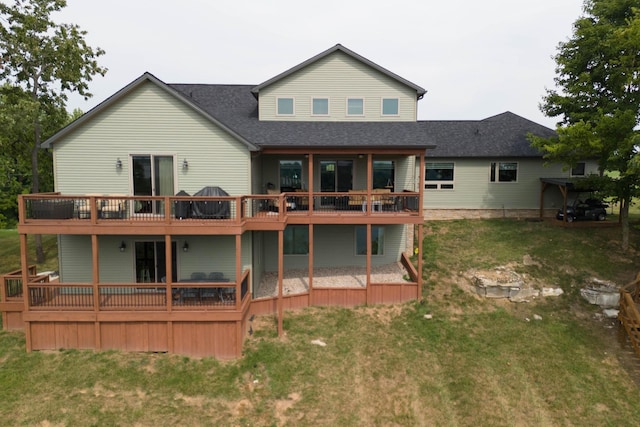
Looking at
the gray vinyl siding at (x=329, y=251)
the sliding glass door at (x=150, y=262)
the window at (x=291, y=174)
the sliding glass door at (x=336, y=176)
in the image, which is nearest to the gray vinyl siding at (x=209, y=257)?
the sliding glass door at (x=150, y=262)

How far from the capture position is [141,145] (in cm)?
1452

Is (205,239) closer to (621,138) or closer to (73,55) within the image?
(73,55)

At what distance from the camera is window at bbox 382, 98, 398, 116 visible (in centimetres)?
1881

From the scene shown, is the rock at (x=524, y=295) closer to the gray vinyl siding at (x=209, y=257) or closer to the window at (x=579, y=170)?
the window at (x=579, y=170)

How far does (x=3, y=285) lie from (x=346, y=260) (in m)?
14.0

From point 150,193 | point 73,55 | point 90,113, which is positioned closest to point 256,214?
point 150,193

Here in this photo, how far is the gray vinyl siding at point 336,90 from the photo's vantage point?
18.6 m

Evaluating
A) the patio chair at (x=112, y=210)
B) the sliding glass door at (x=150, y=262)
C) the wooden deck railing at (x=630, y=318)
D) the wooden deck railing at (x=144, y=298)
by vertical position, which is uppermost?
the patio chair at (x=112, y=210)

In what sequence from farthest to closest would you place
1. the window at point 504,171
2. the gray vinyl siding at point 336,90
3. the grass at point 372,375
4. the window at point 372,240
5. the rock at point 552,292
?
the window at point 504,171, the window at point 372,240, the gray vinyl siding at point 336,90, the rock at point 552,292, the grass at point 372,375

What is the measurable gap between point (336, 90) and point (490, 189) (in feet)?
40.5

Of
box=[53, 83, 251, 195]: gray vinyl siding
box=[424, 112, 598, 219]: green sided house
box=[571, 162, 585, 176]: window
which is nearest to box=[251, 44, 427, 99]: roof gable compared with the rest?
box=[53, 83, 251, 195]: gray vinyl siding

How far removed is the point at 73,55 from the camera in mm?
21656

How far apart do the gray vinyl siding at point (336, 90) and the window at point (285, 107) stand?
163mm

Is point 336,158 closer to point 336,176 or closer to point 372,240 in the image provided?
point 336,176
